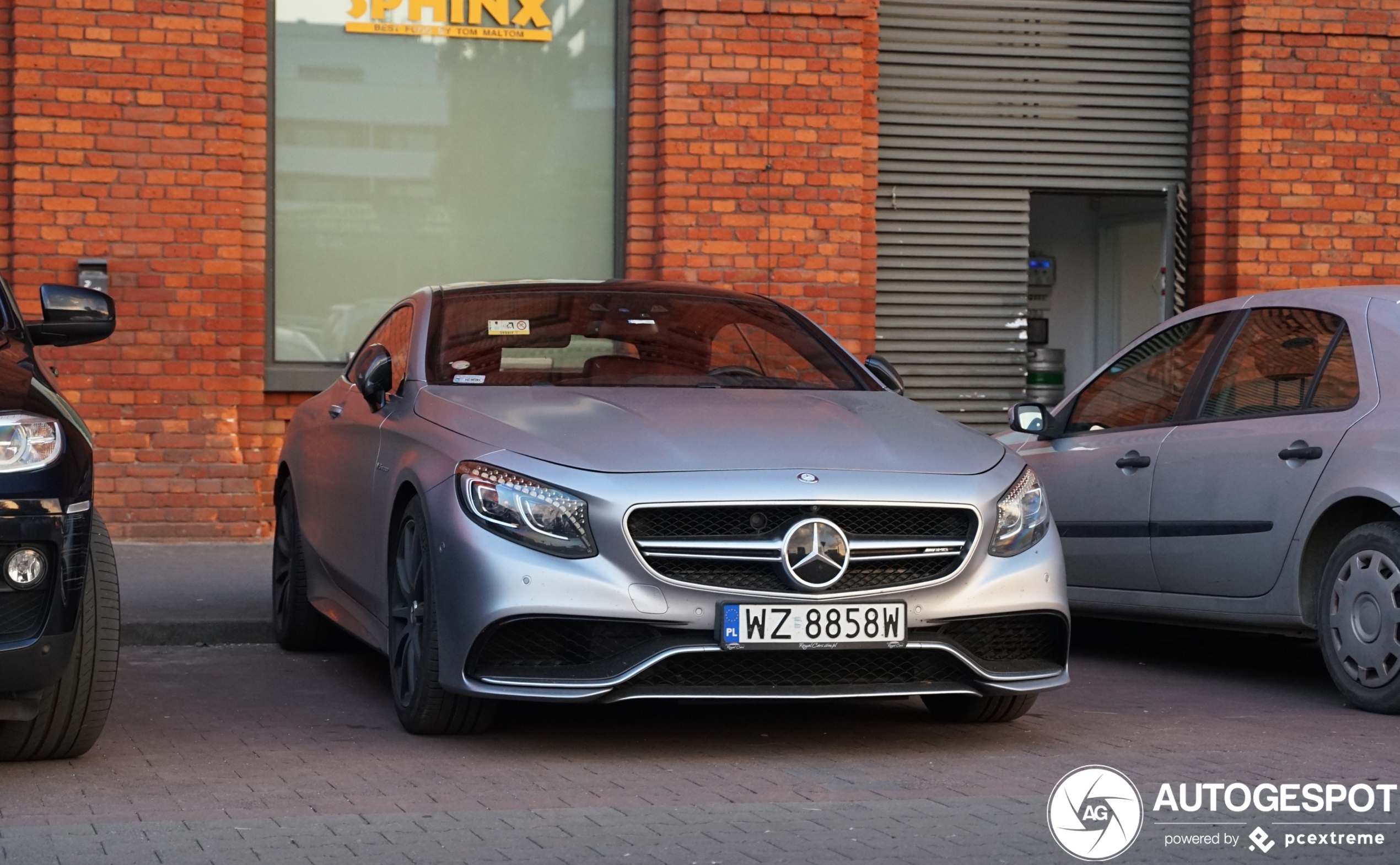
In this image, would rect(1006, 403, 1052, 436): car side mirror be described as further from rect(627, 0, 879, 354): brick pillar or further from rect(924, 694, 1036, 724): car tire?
rect(627, 0, 879, 354): brick pillar

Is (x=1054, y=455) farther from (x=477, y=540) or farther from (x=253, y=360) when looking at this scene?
(x=253, y=360)

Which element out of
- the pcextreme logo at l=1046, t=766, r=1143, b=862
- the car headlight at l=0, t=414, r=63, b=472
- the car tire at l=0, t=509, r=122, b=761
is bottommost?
the pcextreme logo at l=1046, t=766, r=1143, b=862

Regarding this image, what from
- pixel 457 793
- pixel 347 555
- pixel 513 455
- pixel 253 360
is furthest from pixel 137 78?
pixel 457 793

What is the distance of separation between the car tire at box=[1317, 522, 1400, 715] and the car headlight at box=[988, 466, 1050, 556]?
1.31m

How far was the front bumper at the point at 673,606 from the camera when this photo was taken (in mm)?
5367

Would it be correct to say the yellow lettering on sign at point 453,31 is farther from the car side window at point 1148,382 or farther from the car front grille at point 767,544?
the car front grille at point 767,544

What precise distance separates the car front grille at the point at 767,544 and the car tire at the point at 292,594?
2.71m

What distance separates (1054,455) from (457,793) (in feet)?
12.7

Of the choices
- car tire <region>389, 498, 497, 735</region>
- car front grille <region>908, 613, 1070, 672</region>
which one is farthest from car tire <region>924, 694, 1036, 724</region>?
car tire <region>389, 498, 497, 735</region>

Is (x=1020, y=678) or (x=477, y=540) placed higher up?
(x=477, y=540)

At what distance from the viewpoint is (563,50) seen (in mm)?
12156

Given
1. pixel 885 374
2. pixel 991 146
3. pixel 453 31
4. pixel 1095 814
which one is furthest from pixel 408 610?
pixel 991 146

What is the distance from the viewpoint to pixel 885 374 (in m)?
7.04

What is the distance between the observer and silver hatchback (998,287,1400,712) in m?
6.59
